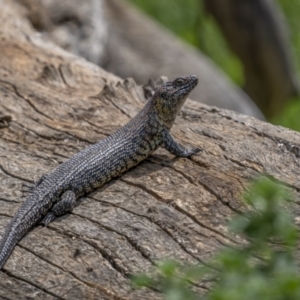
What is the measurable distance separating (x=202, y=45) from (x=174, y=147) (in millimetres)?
11106

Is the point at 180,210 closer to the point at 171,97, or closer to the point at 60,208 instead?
the point at 60,208

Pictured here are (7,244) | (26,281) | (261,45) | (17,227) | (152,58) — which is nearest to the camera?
(26,281)

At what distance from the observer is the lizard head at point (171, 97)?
244 inches

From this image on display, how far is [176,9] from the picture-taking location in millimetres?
20906

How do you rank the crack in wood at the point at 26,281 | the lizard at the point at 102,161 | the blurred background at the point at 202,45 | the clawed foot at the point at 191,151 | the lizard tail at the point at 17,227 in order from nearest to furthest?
the crack in wood at the point at 26,281, the lizard tail at the point at 17,227, the lizard at the point at 102,161, the clawed foot at the point at 191,151, the blurred background at the point at 202,45

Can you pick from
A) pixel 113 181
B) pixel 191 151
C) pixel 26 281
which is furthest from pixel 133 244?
pixel 191 151

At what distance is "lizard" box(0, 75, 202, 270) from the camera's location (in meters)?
5.24

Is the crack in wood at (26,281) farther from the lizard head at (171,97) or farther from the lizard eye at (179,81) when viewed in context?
the lizard eye at (179,81)

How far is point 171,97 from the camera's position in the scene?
20.6ft

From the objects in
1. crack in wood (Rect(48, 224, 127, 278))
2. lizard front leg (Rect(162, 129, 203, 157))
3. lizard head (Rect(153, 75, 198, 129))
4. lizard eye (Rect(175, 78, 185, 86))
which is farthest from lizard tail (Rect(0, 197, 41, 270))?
lizard eye (Rect(175, 78, 185, 86))

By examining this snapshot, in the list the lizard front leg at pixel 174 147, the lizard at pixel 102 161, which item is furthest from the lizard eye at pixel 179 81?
the lizard front leg at pixel 174 147

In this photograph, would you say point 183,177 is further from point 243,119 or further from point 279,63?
point 279,63

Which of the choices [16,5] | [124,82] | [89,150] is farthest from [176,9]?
[89,150]

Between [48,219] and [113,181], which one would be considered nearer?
[48,219]
